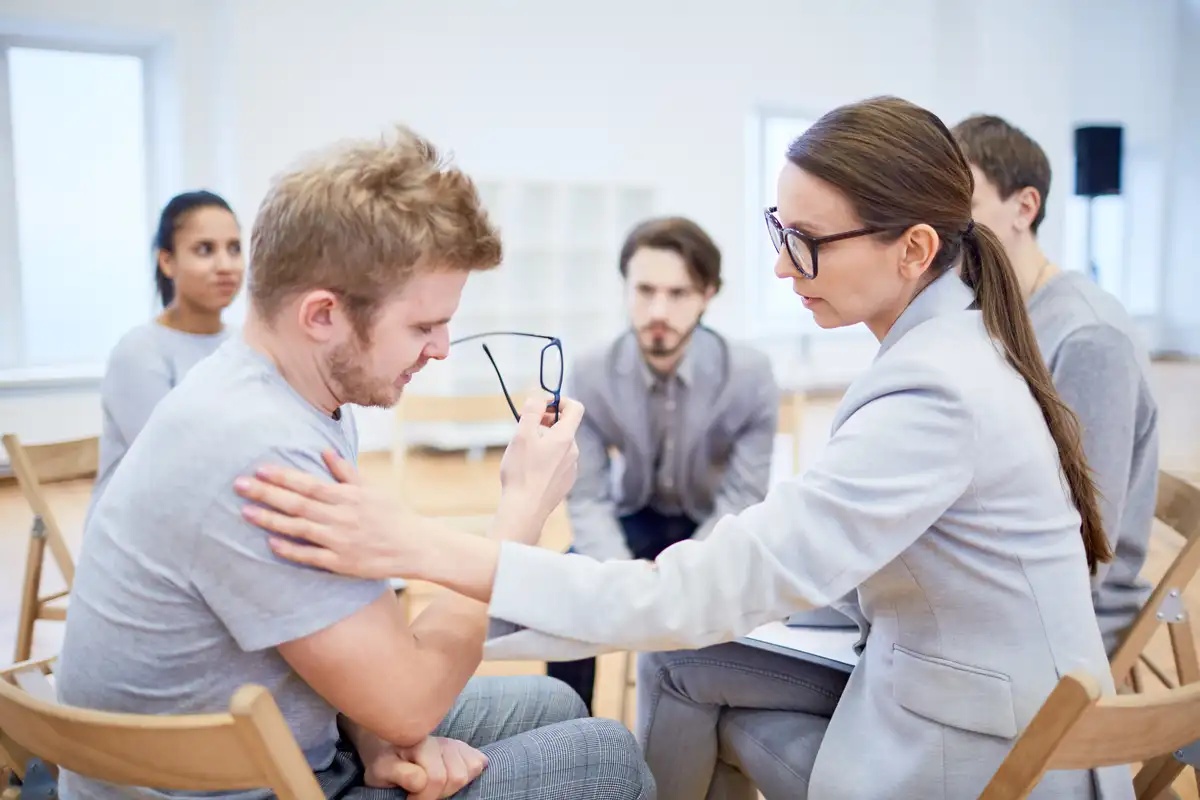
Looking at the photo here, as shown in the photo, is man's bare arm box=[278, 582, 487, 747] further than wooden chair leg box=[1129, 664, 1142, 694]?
No

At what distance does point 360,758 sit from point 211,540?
40 centimetres

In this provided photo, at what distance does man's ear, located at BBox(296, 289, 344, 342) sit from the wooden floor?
1.72 metres

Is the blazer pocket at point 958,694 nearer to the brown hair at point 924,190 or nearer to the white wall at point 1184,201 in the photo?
the brown hair at point 924,190

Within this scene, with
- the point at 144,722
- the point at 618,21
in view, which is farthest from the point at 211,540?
the point at 618,21

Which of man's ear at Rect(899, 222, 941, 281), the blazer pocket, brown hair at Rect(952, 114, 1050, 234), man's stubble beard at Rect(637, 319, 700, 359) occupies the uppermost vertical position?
brown hair at Rect(952, 114, 1050, 234)

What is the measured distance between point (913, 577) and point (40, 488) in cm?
191

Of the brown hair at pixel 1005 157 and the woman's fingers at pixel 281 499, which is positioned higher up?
the brown hair at pixel 1005 157

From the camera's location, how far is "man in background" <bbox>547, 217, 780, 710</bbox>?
2.42 metres

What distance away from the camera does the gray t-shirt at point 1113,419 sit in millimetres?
1796

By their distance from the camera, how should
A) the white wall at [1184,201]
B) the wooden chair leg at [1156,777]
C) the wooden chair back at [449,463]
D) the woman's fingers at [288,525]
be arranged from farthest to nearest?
the white wall at [1184,201], the wooden chair back at [449,463], the wooden chair leg at [1156,777], the woman's fingers at [288,525]

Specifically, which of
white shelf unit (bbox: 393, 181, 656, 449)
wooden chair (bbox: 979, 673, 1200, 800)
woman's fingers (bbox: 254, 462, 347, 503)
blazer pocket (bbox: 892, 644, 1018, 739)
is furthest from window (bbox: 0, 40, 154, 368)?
wooden chair (bbox: 979, 673, 1200, 800)

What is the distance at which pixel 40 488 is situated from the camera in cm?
226

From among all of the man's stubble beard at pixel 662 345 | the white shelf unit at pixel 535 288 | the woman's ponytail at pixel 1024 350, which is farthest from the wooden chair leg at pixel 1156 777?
the white shelf unit at pixel 535 288

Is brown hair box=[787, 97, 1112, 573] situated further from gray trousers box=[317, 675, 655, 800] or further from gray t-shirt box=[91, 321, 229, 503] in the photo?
gray t-shirt box=[91, 321, 229, 503]
